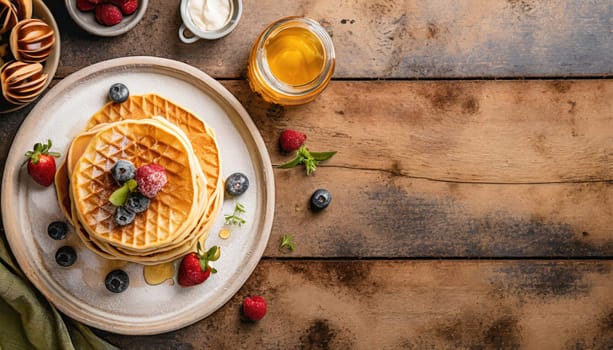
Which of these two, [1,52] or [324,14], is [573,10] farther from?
[1,52]

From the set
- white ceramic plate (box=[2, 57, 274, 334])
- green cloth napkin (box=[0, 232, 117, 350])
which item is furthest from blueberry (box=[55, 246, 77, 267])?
green cloth napkin (box=[0, 232, 117, 350])

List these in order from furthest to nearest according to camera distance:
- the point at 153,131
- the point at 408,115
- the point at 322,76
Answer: the point at 408,115 < the point at 322,76 < the point at 153,131

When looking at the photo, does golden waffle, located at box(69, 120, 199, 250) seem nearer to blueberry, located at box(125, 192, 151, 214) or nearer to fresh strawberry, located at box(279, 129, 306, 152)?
blueberry, located at box(125, 192, 151, 214)

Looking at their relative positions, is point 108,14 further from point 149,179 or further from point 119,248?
point 119,248

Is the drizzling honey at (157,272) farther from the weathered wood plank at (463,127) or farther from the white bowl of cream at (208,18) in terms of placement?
the white bowl of cream at (208,18)

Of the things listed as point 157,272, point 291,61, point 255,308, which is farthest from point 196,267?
point 291,61

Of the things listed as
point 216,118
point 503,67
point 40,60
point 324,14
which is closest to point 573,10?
point 503,67
